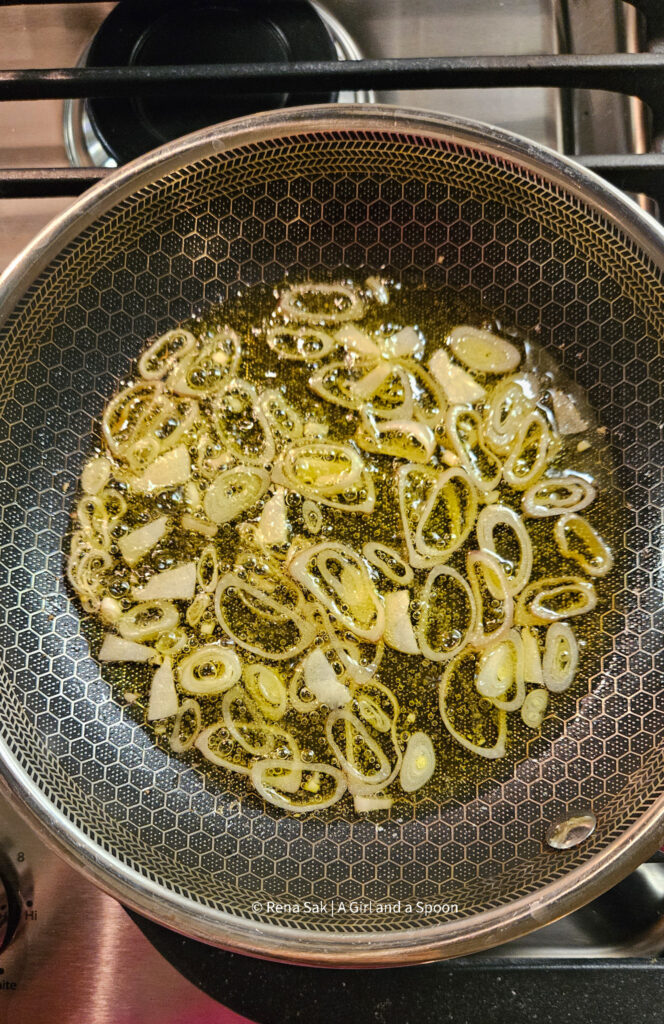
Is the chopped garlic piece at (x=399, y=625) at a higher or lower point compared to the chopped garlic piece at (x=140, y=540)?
lower

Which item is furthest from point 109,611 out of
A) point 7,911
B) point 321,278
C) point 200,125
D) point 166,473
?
point 200,125

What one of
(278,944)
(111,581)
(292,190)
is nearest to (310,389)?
(292,190)

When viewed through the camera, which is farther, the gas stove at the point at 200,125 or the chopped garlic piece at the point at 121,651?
the chopped garlic piece at the point at 121,651

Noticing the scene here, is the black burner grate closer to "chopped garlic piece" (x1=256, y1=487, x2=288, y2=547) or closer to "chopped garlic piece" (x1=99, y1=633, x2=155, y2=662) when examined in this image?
"chopped garlic piece" (x1=256, y1=487, x2=288, y2=547)

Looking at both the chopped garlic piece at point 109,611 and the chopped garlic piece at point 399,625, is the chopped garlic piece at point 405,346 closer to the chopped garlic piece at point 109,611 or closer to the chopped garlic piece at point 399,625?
the chopped garlic piece at point 399,625


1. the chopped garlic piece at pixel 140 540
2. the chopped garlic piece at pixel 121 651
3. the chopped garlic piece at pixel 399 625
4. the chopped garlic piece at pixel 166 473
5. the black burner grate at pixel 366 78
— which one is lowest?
the chopped garlic piece at pixel 121 651

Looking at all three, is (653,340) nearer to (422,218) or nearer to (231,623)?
(422,218)

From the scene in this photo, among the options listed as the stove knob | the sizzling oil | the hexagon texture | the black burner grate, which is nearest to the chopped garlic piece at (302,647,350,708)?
the sizzling oil

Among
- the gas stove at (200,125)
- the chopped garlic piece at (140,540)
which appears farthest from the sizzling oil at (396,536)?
the gas stove at (200,125)
